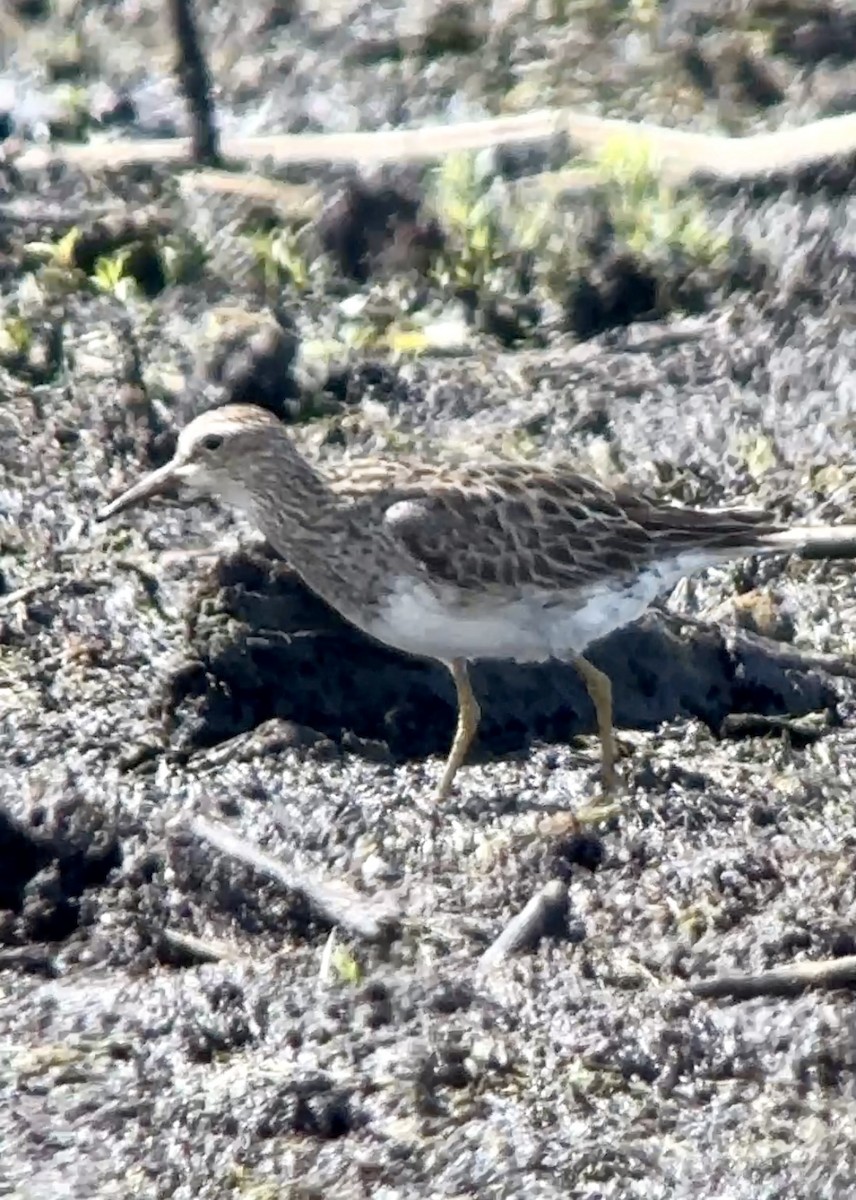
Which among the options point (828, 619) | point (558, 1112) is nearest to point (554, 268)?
point (828, 619)

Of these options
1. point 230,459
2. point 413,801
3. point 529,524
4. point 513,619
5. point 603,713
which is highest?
point 230,459

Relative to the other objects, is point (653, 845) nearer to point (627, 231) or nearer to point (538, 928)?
point (538, 928)

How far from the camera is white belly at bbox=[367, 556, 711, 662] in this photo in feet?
20.7

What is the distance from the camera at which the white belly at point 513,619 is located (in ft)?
20.7

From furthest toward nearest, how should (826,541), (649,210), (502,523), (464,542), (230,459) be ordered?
1. (649,210)
2. (826,541)
3. (230,459)
4. (502,523)
5. (464,542)

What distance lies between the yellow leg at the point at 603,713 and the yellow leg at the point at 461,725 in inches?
12.6

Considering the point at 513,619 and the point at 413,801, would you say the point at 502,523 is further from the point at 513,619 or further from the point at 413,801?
the point at 413,801

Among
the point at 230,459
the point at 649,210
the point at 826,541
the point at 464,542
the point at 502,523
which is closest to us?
the point at 464,542

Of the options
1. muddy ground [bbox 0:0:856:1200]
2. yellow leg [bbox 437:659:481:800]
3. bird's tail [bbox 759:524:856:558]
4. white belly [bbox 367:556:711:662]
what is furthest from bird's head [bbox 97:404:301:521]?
bird's tail [bbox 759:524:856:558]

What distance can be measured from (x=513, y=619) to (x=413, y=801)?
572mm

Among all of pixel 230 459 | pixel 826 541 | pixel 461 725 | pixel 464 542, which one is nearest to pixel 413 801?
pixel 461 725

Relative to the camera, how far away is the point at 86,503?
8.08 m

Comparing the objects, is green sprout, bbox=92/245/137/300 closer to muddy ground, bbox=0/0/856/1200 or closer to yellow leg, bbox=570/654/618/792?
muddy ground, bbox=0/0/856/1200

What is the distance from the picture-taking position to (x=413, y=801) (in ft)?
21.4
